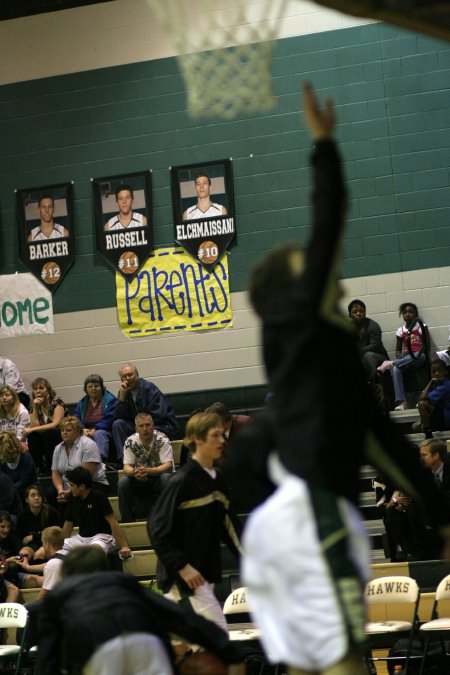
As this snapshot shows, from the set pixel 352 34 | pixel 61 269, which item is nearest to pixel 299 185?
pixel 352 34

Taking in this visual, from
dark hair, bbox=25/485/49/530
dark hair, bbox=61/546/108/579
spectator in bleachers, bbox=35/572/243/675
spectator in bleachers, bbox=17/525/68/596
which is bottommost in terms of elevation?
spectator in bleachers, bbox=17/525/68/596

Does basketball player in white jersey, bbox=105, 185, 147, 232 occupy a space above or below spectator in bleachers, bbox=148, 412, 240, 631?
above

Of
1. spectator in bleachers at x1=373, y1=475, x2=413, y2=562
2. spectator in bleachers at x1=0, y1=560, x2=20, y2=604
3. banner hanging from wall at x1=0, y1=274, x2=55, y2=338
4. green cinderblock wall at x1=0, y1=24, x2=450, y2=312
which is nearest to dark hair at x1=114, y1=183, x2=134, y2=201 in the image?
green cinderblock wall at x1=0, y1=24, x2=450, y2=312

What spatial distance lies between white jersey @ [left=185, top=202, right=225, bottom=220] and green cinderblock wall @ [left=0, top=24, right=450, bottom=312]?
0.26 metres

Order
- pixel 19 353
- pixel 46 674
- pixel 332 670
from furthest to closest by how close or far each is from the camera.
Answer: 1. pixel 19 353
2. pixel 46 674
3. pixel 332 670

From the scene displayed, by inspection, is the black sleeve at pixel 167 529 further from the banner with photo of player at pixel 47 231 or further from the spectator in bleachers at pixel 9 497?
the banner with photo of player at pixel 47 231

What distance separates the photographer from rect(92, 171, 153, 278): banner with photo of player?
14.6 metres

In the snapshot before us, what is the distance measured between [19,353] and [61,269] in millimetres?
1317

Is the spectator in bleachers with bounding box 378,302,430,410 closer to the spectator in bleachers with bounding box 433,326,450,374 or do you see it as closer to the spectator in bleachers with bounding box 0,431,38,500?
the spectator in bleachers with bounding box 433,326,450,374

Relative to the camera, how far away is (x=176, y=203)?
14516 millimetres

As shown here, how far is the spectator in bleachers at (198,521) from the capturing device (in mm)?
5840

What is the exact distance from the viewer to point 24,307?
49.1ft

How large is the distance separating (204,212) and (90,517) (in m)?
5.42

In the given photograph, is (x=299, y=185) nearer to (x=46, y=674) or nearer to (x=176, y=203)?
(x=176, y=203)
